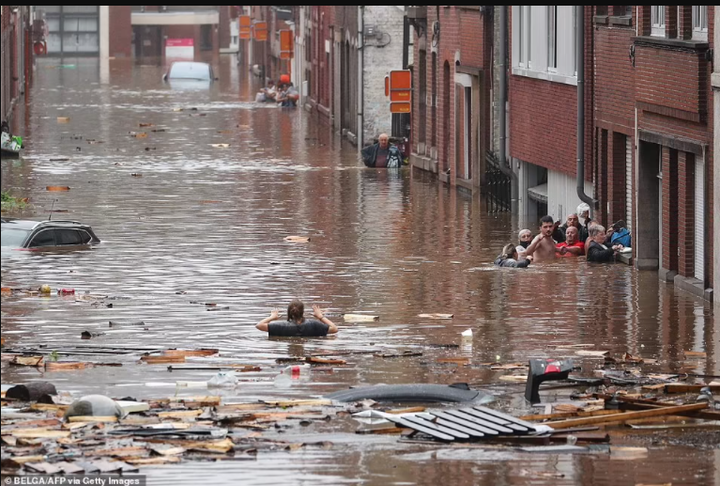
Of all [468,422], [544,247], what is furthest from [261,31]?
[468,422]

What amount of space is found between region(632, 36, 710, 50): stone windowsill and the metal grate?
11314mm

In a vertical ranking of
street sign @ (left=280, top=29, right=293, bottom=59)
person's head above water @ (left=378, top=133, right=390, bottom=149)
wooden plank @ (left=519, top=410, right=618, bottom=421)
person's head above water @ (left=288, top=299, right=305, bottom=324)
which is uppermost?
street sign @ (left=280, top=29, right=293, bottom=59)

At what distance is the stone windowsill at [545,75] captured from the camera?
3691 centimetres

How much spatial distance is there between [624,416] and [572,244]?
16536 mm

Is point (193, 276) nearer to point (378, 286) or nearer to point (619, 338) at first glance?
point (378, 286)

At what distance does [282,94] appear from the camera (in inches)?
3541

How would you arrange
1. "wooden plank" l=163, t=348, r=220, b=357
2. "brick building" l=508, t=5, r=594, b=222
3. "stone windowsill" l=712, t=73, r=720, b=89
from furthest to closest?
"brick building" l=508, t=5, r=594, b=222
"stone windowsill" l=712, t=73, r=720, b=89
"wooden plank" l=163, t=348, r=220, b=357

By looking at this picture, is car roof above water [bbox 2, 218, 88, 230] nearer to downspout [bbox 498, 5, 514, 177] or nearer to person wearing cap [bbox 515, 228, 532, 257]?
person wearing cap [bbox 515, 228, 532, 257]

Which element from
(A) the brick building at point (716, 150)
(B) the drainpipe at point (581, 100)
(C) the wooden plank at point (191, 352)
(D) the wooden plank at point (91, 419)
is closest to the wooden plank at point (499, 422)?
(D) the wooden plank at point (91, 419)

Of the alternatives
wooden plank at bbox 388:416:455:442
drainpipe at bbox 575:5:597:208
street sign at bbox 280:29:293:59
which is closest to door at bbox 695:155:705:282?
drainpipe at bbox 575:5:597:208

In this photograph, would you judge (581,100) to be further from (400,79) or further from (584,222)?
(400,79)

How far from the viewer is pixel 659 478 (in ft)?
47.6

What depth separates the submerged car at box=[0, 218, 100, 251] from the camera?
110 ft

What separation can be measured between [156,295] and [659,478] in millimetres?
14516
